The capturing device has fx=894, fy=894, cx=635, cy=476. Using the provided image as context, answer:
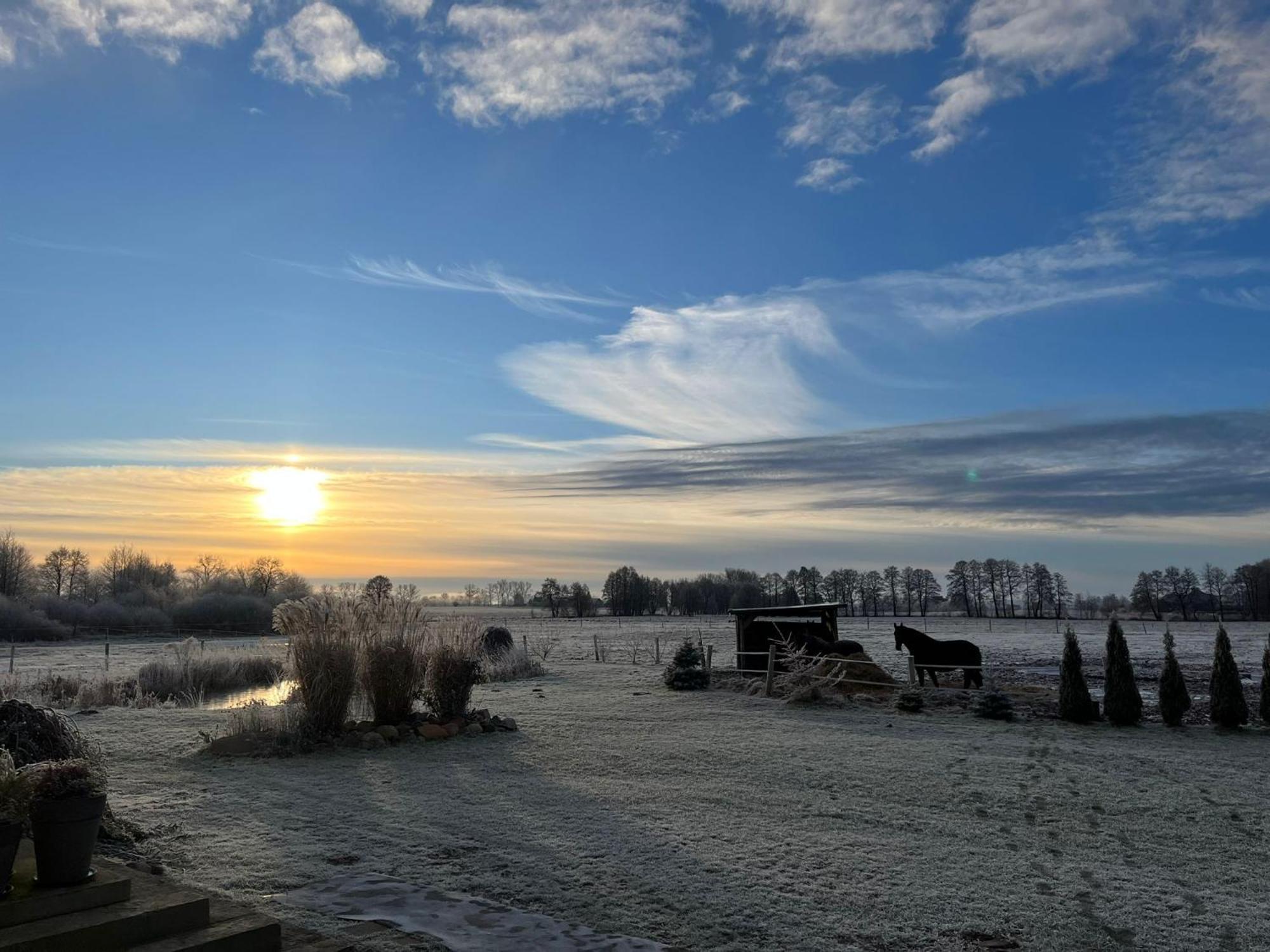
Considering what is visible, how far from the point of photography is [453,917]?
5598mm

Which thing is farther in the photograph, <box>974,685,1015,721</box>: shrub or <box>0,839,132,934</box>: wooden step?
<box>974,685,1015,721</box>: shrub

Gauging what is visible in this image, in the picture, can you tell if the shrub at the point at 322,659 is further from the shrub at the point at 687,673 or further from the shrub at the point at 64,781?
the shrub at the point at 687,673

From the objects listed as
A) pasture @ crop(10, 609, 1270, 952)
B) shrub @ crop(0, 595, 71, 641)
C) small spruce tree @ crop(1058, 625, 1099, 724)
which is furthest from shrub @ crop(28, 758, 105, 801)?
A: shrub @ crop(0, 595, 71, 641)

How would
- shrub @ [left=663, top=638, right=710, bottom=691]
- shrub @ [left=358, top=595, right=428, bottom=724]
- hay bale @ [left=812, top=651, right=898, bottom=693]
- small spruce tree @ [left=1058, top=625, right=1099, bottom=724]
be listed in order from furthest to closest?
→ 1. shrub @ [left=663, top=638, right=710, bottom=691]
2. hay bale @ [left=812, top=651, right=898, bottom=693]
3. small spruce tree @ [left=1058, top=625, right=1099, bottom=724]
4. shrub @ [left=358, top=595, right=428, bottom=724]

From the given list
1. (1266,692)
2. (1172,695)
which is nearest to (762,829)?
(1172,695)

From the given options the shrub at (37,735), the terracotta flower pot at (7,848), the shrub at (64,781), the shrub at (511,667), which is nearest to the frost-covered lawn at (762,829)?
the shrub at (37,735)

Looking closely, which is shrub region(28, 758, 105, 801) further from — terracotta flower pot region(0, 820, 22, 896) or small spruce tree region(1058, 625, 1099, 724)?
small spruce tree region(1058, 625, 1099, 724)

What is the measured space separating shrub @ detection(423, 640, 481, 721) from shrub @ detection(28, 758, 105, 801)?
8.38m

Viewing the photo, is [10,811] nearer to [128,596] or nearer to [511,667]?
[511,667]

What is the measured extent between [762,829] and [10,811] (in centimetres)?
559

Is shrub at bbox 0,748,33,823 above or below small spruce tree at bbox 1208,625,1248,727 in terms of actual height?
above

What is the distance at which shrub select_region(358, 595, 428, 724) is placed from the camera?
13.1 meters

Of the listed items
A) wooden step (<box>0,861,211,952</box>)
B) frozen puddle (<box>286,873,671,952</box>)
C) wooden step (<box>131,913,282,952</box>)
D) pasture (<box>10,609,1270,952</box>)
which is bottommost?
pasture (<box>10,609,1270,952</box>)

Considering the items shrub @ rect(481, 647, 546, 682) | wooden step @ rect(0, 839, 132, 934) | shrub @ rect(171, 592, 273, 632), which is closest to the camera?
wooden step @ rect(0, 839, 132, 934)
